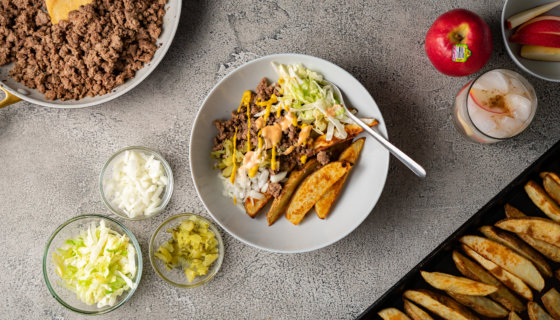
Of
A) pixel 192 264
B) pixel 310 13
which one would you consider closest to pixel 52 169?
pixel 192 264

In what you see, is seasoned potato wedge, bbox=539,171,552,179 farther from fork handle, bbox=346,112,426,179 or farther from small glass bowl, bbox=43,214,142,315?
small glass bowl, bbox=43,214,142,315

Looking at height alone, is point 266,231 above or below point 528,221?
below

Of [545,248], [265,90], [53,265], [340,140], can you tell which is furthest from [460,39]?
[53,265]

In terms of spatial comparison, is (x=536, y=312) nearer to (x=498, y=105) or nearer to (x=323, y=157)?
(x=498, y=105)

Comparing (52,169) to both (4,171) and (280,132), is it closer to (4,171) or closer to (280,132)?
(4,171)

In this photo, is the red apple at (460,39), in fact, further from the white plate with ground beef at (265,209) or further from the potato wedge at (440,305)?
the potato wedge at (440,305)

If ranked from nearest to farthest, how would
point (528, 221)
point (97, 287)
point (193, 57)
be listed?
point (528, 221)
point (97, 287)
point (193, 57)

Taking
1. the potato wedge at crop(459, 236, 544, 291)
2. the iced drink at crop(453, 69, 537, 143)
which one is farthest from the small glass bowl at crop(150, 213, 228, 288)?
the iced drink at crop(453, 69, 537, 143)
